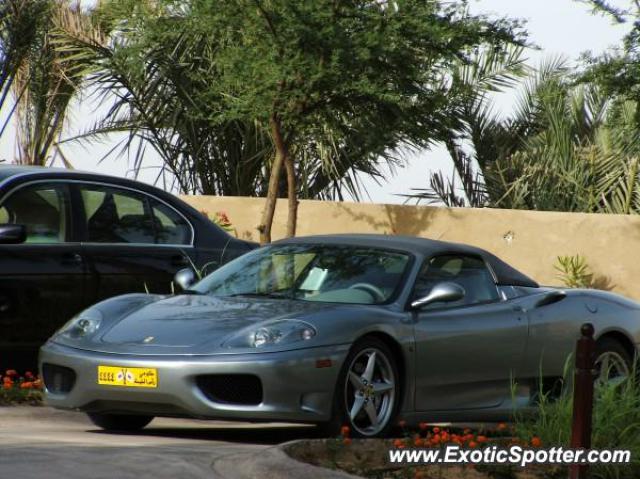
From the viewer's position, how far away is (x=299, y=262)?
9.23 m

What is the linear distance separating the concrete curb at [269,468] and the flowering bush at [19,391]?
11.2ft

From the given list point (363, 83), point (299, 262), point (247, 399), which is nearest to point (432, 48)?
point (363, 83)

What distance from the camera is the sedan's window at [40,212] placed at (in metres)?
10.2

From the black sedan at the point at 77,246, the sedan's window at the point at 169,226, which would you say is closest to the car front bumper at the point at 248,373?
the black sedan at the point at 77,246

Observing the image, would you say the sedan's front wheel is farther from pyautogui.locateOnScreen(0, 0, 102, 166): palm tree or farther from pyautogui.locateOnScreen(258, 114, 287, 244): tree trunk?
pyautogui.locateOnScreen(0, 0, 102, 166): palm tree

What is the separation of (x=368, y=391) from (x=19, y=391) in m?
2.81

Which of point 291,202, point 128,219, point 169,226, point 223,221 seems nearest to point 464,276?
point 169,226

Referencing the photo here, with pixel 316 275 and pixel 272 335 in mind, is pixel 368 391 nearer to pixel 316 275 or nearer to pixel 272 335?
pixel 272 335

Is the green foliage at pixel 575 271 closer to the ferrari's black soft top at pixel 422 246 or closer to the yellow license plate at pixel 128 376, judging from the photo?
the ferrari's black soft top at pixel 422 246

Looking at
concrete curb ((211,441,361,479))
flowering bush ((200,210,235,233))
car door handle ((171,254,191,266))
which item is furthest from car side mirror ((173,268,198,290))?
flowering bush ((200,210,235,233))

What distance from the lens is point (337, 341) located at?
26.4 feet

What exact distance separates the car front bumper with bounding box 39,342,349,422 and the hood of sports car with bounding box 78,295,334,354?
109 millimetres

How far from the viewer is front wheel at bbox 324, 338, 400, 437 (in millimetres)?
8078

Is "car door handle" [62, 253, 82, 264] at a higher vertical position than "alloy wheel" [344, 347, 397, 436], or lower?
higher
